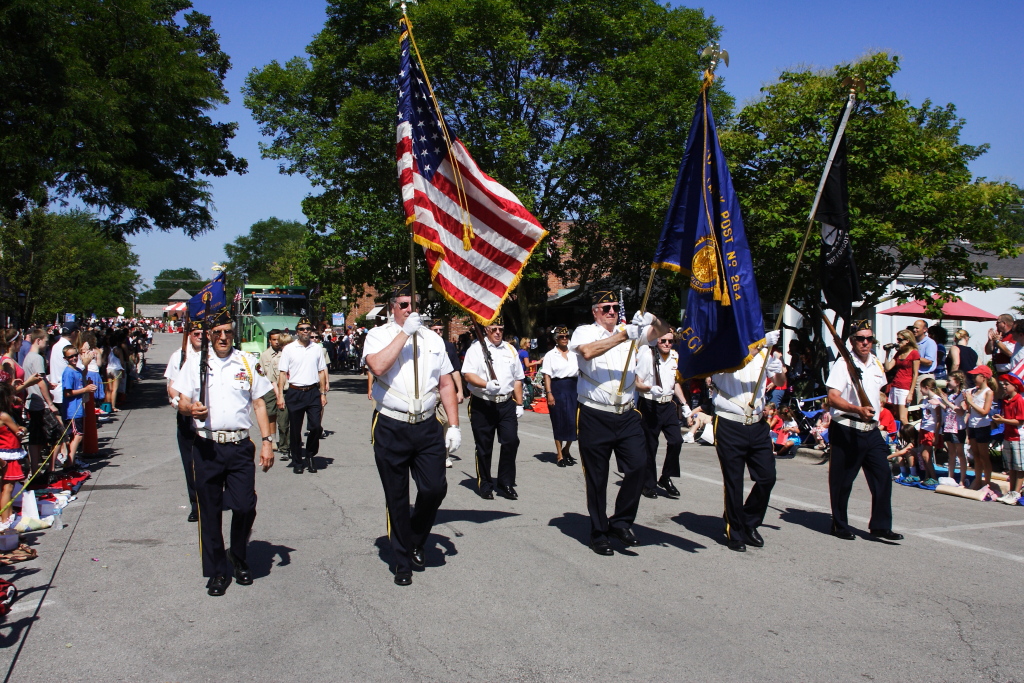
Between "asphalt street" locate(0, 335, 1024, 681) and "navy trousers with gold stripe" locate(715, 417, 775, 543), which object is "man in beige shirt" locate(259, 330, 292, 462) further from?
"navy trousers with gold stripe" locate(715, 417, 775, 543)

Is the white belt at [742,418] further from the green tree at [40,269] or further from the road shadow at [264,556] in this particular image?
the green tree at [40,269]

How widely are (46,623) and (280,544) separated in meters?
1.95

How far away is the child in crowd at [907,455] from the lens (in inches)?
395

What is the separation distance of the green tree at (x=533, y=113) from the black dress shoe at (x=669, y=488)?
12043 millimetres

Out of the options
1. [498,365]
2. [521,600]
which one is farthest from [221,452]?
[498,365]

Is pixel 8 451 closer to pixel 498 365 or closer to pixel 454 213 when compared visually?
pixel 454 213

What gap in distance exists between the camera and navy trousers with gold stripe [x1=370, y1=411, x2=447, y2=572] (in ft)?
18.2

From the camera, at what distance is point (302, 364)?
1020cm

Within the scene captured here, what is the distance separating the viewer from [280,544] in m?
6.50

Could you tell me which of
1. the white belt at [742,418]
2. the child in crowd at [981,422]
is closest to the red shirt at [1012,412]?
the child in crowd at [981,422]

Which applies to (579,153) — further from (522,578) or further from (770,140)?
(522,578)

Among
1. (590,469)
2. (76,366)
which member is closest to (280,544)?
(590,469)

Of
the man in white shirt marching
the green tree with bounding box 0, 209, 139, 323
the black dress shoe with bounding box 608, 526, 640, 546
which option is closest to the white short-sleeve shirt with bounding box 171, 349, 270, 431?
the black dress shoe with bounding box 608, 526, 640, 546

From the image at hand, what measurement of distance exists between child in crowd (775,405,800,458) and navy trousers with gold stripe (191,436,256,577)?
9306 mm
